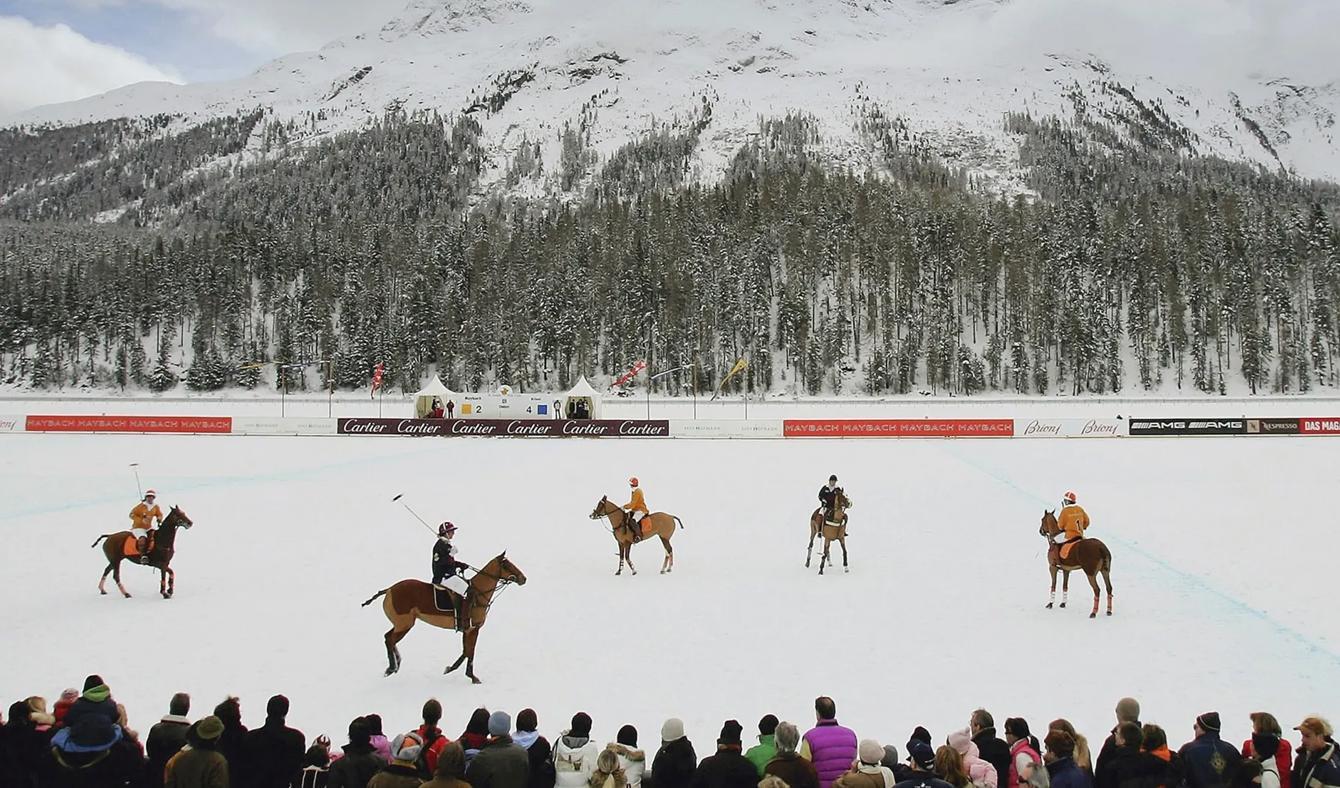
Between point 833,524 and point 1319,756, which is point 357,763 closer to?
point 1319,756

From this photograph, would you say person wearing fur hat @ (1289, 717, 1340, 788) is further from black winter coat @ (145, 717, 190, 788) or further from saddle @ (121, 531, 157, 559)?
saddle @ (121, 531, 157, 559)

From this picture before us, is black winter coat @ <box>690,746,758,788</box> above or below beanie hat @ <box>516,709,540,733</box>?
below

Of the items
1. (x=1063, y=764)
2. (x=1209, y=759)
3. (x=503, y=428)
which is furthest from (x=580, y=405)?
(x=1209, y=759)

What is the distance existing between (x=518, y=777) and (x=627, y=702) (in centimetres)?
357

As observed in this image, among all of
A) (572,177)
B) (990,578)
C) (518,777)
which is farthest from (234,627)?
(572,177)

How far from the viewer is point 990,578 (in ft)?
48.2

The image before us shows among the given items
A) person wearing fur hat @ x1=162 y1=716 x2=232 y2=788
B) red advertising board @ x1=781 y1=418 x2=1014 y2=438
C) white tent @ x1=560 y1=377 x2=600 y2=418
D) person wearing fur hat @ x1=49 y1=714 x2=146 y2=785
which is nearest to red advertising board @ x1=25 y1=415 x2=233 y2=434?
white tent @ x1=560 y1=377 x2=600 y2=418

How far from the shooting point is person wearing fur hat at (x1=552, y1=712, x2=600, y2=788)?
18.6ft

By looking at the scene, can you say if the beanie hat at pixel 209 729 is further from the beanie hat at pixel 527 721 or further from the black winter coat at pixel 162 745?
the beanie hat at pixel 527 721

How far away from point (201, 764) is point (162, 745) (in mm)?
659

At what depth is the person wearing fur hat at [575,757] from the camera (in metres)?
5.66

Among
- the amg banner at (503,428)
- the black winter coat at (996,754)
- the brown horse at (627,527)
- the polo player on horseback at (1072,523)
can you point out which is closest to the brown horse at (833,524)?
the brown horse at (627,527)

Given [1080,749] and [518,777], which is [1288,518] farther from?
[518,777]

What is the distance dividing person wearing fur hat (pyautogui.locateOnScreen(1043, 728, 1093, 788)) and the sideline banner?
4299 centimetres
